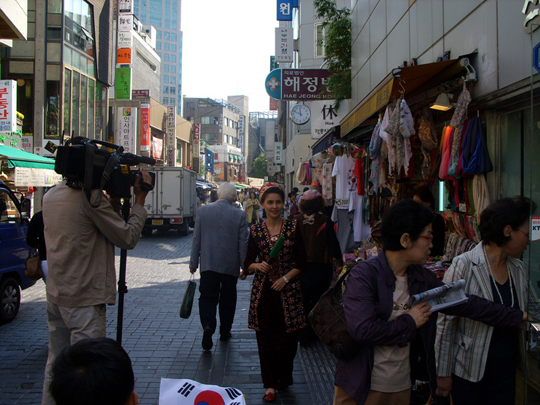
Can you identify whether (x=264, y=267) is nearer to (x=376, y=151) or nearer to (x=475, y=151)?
(x=475, y=151)

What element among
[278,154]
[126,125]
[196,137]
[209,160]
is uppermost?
[196,137]

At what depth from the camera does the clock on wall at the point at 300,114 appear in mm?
17078

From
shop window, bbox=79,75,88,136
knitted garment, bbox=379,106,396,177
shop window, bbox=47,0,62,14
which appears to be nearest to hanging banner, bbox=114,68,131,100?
shop window, bbox=79,75,88,136

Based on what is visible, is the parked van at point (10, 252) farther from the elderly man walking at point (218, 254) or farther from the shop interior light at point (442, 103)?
the shop interior light at point (442, 103)

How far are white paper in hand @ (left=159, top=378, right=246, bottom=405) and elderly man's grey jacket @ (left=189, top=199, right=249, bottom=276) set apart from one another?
3.49 meters

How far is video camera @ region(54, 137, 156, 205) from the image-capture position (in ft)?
10.3

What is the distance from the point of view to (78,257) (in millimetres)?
3242

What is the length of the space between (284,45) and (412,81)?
2134 cm

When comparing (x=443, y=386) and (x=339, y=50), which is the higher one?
(x=339, y=50)

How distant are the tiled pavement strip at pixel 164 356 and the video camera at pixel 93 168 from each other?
2.00 m

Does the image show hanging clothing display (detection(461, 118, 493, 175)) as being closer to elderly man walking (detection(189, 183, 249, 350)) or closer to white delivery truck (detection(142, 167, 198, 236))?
elderly man walking (detection(189, 183, 249, 350))

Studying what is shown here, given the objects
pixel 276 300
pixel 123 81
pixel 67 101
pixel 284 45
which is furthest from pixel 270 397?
pixel 123 81

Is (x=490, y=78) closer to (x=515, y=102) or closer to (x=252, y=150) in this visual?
(x=515, y=102)

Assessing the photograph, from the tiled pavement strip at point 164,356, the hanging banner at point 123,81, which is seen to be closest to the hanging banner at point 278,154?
the hanging banner at point 123,81
